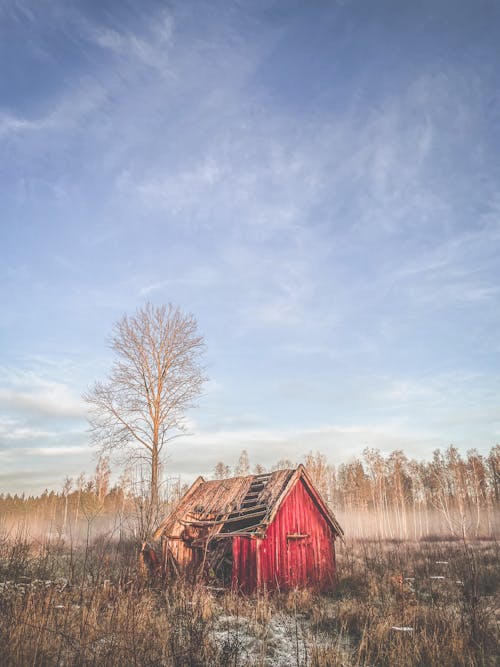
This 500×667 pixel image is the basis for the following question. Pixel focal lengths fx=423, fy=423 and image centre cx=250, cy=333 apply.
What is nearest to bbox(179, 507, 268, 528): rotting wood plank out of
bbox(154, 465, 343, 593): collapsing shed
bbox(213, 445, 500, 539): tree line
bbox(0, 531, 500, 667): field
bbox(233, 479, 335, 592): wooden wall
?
bbox(154, 465, 343, 593): collapsing shed

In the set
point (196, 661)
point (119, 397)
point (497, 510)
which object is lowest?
point (497, 510)

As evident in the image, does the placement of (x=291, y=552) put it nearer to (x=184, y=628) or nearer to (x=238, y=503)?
(x=238, y=503)

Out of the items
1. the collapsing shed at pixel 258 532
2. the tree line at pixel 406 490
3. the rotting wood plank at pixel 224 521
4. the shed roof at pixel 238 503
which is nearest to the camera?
the collapsing shed at pixel 258 532

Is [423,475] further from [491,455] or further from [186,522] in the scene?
[186,522]

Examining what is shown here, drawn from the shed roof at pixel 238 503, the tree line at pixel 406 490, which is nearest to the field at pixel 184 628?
the shed roof at pixel 238 503

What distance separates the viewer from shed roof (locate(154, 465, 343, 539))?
1563cm

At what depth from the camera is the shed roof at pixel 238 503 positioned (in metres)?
15.6

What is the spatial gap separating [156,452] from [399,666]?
1495 centimetres

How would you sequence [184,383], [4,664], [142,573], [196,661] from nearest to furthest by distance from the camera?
[4,664] → [196,661] → [142,573] → [184,383]

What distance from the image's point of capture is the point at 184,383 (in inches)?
845

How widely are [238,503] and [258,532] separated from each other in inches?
76.6

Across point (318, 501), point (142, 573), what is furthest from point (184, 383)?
point (142, 573)

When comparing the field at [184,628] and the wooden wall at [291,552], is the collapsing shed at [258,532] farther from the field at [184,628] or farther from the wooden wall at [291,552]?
the field at [184,628]

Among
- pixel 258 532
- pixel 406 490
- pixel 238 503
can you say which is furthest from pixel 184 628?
pixel 406 490
